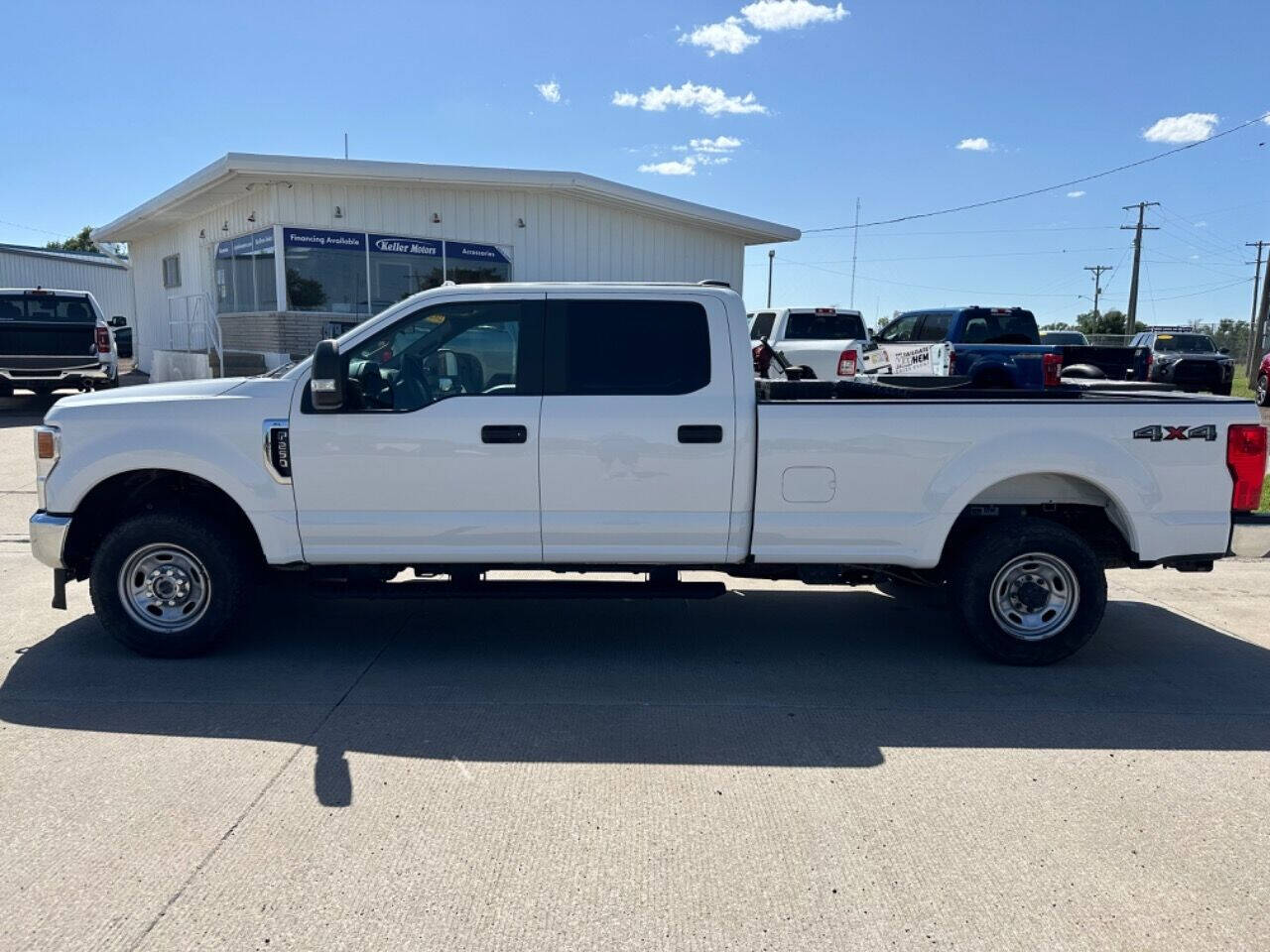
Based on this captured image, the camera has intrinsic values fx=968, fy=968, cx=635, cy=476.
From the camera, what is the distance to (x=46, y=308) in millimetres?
17031

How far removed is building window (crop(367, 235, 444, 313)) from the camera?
17.9 meters

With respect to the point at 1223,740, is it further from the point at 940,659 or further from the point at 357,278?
the point at 357,278

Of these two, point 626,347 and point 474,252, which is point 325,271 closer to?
point 474,252

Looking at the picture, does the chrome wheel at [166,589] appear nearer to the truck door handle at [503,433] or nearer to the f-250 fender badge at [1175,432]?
the truck door handle at [503,433]

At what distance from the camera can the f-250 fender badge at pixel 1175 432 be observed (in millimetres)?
5141

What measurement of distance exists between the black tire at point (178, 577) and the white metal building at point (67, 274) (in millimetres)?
33669

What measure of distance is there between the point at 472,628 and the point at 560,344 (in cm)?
194

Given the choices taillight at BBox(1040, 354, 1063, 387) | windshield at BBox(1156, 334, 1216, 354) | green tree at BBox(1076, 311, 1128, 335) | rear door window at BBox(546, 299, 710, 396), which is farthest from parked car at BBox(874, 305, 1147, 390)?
green tree at BBox(1076, 311, 1128, 335)

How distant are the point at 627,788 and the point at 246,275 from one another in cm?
1771

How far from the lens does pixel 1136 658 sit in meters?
5.64

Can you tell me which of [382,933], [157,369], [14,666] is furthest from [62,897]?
[157,369]

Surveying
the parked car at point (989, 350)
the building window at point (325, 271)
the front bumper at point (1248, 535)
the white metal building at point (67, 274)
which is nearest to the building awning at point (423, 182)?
the building window at point (325, 271)

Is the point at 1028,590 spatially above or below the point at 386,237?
below

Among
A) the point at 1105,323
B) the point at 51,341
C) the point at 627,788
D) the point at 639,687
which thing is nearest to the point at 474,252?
the point at 51,341
